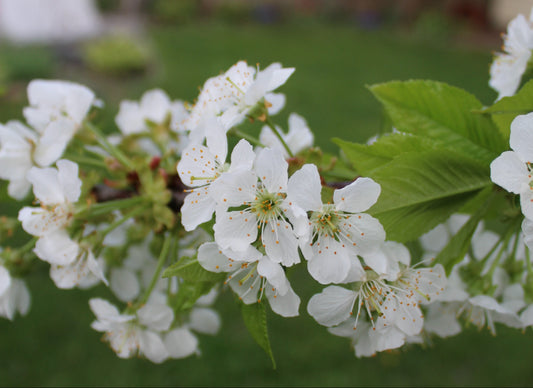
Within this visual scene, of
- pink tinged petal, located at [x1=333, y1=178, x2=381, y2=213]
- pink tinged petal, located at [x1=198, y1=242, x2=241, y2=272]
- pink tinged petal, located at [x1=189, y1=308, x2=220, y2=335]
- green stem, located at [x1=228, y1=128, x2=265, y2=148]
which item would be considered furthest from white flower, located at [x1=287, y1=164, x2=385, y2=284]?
pink tinged petal, located at [x1=189, y1=308, x2=220, y2=335]

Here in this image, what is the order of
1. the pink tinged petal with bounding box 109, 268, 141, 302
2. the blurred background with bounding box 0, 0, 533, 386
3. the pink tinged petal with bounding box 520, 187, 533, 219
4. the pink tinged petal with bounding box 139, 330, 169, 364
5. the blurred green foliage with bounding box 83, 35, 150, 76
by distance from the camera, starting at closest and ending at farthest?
the pink tinged petal with bounding box 520, 187, 533, 219 < the pink tinged petal with bounding box 139, 330, 169, 364 < the pink tinged petal with bounding box 109, 268, 141, 302 < the blurred background with bounding box 0, 0, 533, 386 < the blurred green foliage with bounding box 83, 35, 150, 76

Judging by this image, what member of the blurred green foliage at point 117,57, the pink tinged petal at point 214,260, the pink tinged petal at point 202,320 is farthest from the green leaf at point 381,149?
the blurred green foliage at point 117,57

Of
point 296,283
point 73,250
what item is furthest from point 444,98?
point 296,283

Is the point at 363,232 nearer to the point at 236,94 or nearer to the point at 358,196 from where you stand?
the point at 358,196

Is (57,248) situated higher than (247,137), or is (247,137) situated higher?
(247,137)

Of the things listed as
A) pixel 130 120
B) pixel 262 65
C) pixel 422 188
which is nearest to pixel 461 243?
pixel 422 188

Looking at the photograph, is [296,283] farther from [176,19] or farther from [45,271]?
[176,19]

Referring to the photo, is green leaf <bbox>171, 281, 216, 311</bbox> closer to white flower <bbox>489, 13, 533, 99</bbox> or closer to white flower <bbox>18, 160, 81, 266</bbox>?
white flower <bbox>18, 160, 81, 266</bbox>
